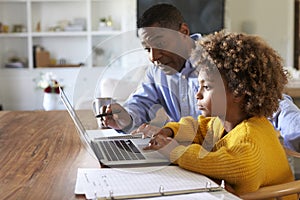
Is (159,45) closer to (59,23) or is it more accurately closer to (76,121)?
(76,121)

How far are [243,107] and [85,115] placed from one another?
1.01m

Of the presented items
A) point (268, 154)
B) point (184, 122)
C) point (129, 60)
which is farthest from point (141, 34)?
point (129, 60)

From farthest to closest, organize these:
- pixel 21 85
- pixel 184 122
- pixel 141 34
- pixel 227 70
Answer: pixel 21 85 < pixel 141 34 < pixel 184 122 < pixel 227 70

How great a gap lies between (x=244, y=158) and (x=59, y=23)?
5277mm

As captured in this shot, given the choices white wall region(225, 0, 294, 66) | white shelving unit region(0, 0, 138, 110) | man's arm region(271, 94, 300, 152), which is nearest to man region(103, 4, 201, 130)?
man's arm region(271, 94, 300, 152)

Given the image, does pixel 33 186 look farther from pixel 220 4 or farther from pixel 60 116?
pixel 220 4

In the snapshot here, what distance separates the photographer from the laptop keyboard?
120 cm

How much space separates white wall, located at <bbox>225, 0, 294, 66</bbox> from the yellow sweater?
5.15 meters

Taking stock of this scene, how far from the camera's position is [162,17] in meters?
1.75

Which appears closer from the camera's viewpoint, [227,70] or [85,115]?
[227,70]

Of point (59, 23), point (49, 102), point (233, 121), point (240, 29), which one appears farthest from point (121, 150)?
point (240, 29)

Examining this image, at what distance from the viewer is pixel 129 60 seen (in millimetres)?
5918

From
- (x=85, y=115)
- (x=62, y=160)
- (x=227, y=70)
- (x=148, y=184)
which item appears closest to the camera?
(x=148, y=184)

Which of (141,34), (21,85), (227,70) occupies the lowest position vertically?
(21,85)
